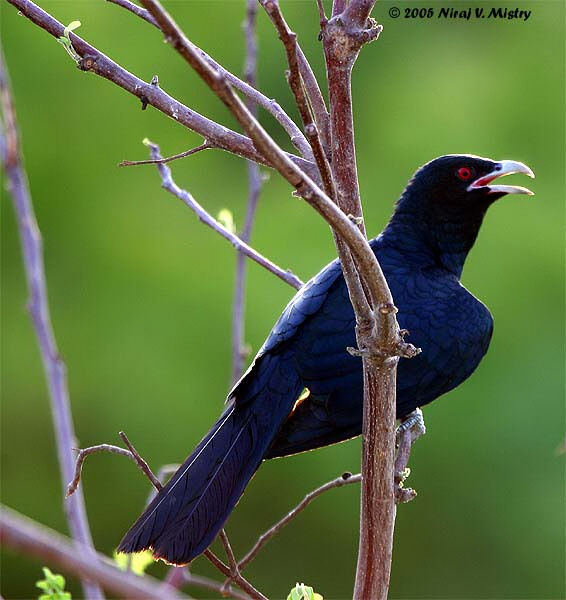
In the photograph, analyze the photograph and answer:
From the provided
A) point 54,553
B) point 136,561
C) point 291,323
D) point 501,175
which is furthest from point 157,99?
point 501,175

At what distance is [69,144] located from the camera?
18.6ft

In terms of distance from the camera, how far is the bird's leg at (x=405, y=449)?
2174mm

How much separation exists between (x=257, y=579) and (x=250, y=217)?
3.04 m

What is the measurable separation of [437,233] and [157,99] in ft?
5.35

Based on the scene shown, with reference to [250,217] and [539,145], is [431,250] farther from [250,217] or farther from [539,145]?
[539,145]

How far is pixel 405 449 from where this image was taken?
8.39ft

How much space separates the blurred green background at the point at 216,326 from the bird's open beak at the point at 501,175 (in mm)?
1921

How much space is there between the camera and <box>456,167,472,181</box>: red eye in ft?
11.0

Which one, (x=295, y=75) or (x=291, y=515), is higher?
(x=295, y=75)

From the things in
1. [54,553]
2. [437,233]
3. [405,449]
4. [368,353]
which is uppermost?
[437,233]

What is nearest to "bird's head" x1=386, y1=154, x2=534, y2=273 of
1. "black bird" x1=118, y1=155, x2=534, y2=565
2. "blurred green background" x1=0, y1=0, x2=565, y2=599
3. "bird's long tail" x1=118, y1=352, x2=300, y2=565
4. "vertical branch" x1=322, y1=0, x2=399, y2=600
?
"black bird" x1=118, y1=155, x2=534, y2=565

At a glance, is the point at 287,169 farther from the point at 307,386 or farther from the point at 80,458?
the point at 307,386

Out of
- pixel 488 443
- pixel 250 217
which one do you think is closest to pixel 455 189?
pixel 250 217

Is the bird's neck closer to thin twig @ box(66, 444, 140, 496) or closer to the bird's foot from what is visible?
the bird's foot
